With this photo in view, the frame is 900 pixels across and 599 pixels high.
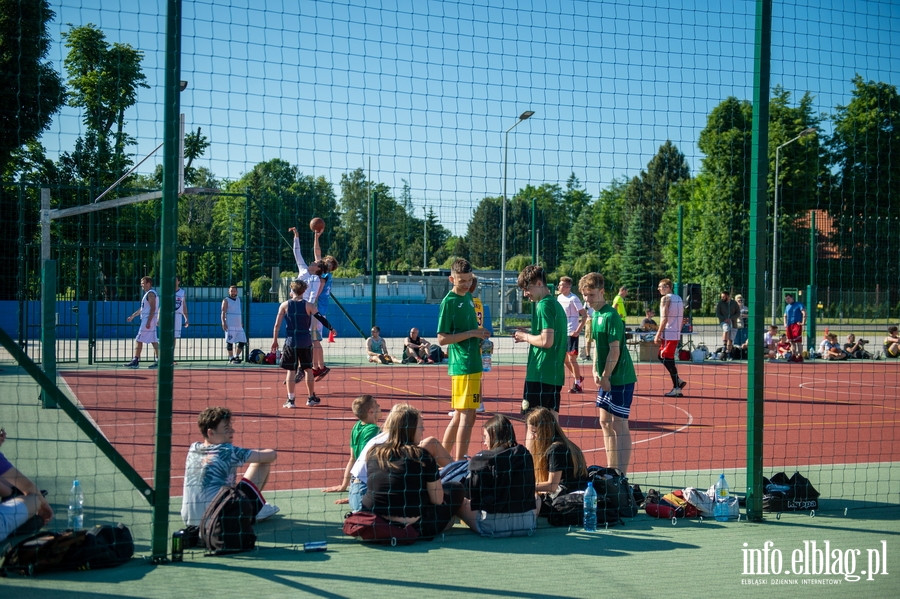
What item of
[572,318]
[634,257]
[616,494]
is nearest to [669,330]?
[572,318]

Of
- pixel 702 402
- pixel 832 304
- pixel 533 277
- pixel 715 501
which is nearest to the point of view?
pixel 715 501

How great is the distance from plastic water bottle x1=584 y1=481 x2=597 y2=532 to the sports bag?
1506mm

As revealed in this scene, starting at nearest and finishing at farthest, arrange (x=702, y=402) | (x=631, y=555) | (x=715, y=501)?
(x=631, y=555) < (x=715, y=501) < (x=702, y=402)

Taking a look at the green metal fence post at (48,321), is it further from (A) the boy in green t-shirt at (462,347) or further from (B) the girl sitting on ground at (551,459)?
(B) the girl sitting on ground at (551,459)

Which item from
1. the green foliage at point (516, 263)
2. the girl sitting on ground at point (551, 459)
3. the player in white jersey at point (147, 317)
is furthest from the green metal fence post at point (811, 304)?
the girl sitting on ground at point (551, 459)

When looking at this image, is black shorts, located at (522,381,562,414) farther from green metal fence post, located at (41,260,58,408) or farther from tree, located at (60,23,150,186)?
green metal fence post, located at (41,260,58,408)

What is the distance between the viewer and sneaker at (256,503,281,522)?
571 centimetres

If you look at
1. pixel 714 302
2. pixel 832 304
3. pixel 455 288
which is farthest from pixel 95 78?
pixel 832 304

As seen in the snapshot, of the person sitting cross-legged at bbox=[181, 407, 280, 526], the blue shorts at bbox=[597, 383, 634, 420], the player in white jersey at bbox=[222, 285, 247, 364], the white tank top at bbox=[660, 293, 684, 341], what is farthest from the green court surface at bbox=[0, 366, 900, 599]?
the player in white jersey at bbox=[222, 285, 247, 364]

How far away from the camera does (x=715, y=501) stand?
611cm

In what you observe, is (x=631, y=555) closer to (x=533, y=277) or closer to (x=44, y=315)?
(x=533, y=277)

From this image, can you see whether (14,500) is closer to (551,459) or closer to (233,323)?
(551,459)

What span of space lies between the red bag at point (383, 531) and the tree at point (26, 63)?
10.3 feet

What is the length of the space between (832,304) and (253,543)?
20663mm
